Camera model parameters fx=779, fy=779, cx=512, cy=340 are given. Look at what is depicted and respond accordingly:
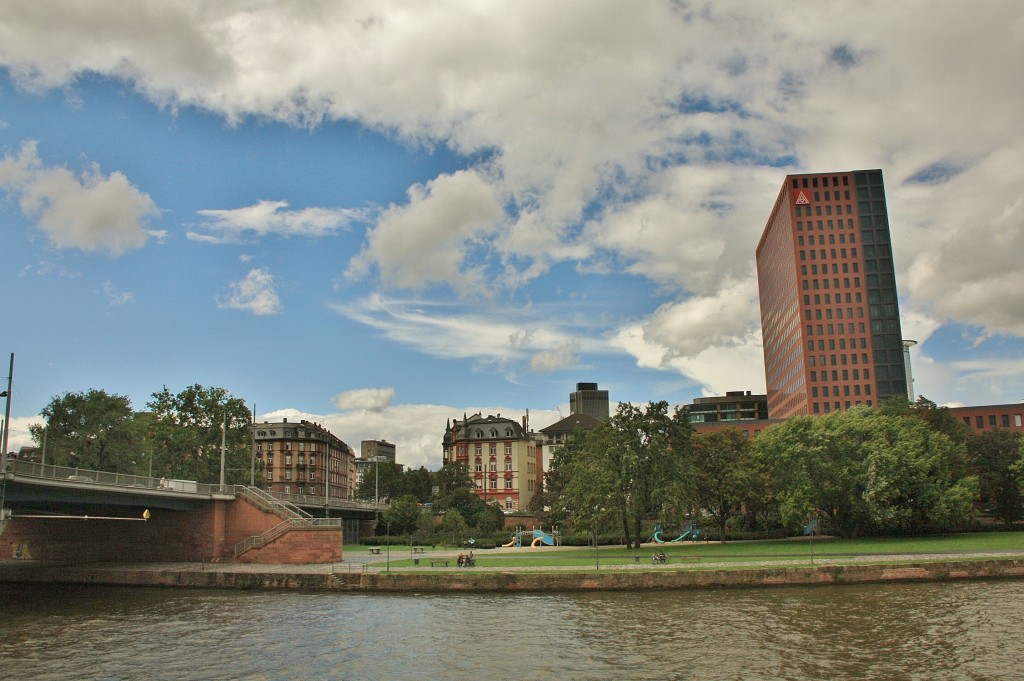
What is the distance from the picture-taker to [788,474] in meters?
68.8

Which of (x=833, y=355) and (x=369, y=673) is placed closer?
(x=369, y=673)

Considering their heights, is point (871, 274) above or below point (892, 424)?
above

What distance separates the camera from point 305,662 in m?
26.1

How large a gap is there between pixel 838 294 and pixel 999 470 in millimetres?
82320

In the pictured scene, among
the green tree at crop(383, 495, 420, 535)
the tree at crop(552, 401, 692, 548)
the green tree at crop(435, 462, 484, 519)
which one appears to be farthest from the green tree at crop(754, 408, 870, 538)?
the green tree at crop(383, 495, 420, 535)

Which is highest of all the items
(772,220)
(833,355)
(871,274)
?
(772,220)

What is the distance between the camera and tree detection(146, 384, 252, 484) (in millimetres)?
82312

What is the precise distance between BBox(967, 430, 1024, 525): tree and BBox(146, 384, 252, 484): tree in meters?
77.3

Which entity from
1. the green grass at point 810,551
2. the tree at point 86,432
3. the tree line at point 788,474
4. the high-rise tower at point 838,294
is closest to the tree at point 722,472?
the tree line at point 788,474

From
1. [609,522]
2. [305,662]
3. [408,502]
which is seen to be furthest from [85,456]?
[305,662]

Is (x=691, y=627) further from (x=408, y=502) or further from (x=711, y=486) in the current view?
(x=408, y=502)

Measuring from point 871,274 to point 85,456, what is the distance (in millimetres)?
143783

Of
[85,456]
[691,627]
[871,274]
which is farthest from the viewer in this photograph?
[871,274]

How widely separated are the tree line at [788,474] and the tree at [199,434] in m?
37.2
